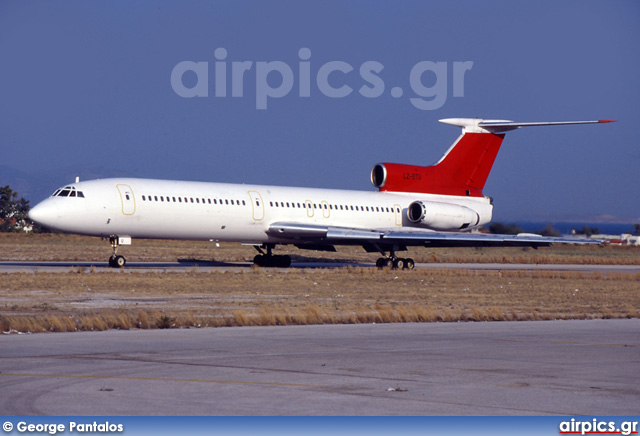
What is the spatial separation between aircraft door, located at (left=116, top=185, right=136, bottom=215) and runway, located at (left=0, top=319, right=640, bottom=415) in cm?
1848

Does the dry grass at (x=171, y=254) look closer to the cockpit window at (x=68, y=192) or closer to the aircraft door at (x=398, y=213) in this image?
the aircraft door at (x=398, y=213)

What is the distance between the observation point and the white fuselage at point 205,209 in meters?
33.7

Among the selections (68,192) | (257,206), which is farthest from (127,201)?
(257,206)

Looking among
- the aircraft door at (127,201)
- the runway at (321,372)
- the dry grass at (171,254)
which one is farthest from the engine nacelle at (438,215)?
the runway at (321,372)

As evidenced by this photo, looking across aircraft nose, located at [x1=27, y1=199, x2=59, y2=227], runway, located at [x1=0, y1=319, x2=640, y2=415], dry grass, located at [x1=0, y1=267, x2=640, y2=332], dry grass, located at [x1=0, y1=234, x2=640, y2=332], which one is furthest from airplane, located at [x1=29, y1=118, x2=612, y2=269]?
runway, located at [x1=0, y1=319, x2=640, y2=415]

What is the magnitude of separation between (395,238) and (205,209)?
26.2ft

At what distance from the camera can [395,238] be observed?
38594 mm

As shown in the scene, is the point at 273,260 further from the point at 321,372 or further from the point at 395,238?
the point at 321,372

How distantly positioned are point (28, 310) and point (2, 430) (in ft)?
38.4

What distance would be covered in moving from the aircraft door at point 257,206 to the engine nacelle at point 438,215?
7806mm

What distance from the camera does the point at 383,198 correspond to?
43.6 m

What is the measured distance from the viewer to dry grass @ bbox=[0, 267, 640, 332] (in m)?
18.0

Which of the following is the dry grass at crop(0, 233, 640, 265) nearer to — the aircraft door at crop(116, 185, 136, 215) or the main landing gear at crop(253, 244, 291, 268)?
the main landing gear at crop(253, 244, 291, 268)

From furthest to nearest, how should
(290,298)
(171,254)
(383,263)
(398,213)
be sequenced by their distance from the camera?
(171,254)
(398,213)
(383,263)
(290,298)
